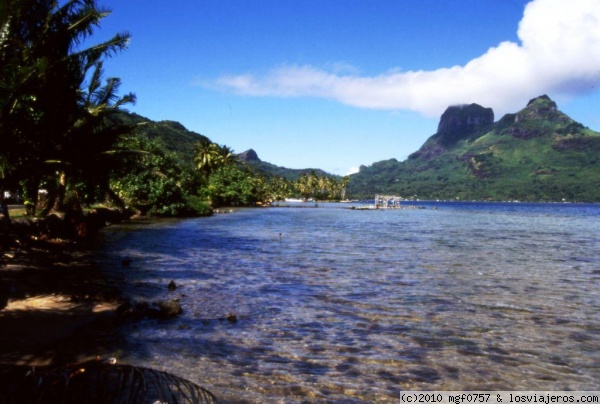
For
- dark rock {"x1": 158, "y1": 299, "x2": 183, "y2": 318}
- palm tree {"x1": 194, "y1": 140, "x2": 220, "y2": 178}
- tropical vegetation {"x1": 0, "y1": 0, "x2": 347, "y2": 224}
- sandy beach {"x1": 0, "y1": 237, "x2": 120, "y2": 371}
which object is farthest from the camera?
palm tree {"x1": 194, "y1": 140, "x2": 220, "y2": 178}

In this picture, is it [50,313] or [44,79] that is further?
[44,79]

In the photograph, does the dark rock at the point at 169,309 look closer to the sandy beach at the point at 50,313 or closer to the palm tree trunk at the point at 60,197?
the sandy beach at the point at 50,313

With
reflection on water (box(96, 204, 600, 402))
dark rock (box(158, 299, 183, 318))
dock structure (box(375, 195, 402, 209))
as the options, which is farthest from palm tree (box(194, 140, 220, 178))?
dark rock (box(158, 299, 183, 318))

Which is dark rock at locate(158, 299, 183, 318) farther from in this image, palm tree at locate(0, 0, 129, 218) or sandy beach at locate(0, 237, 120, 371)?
palm tree at locate(0, 0, 129, 218)

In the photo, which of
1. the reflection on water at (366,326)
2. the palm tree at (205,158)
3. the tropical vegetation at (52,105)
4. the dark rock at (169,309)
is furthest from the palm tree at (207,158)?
the dark rock at (169,309)

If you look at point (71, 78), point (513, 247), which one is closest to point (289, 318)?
point (71, 78)

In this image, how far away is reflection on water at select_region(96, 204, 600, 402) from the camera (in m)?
6.95

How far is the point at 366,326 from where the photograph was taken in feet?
32.1

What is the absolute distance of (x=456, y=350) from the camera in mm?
8320

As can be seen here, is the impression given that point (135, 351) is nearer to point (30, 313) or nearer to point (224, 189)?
point (30, 313)

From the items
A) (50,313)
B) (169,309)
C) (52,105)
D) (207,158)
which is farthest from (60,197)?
(207,158)

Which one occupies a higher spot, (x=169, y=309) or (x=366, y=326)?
(x=169, y=309)

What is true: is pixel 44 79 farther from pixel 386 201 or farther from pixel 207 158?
pixel 386 201

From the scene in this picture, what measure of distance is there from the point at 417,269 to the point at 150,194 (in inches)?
1464
